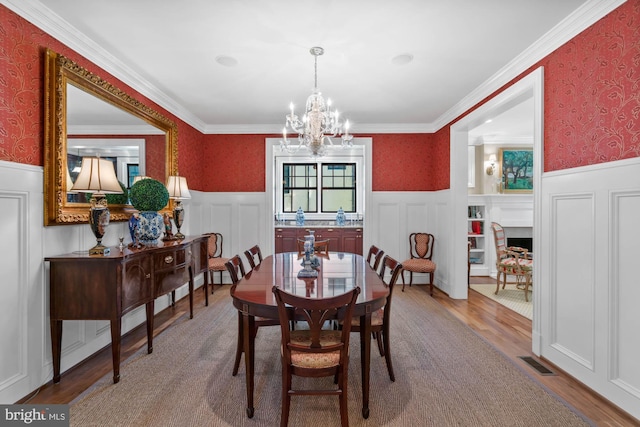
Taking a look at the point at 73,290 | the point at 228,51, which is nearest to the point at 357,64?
the point at 228,51

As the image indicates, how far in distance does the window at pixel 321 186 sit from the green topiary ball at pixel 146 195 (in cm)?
330

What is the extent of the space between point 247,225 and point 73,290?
3.20 m

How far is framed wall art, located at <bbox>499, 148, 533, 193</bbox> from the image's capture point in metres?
5.96

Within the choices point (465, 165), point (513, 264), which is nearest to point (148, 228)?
point (465, 165)

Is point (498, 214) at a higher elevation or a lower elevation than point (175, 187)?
lower

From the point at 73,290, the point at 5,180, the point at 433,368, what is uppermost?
the point at 5,180

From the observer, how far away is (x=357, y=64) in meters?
3.04

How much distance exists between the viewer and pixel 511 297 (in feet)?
14.9

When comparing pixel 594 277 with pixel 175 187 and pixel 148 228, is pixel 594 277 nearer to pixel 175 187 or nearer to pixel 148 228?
pixel 148 228

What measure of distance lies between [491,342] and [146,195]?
369 cm

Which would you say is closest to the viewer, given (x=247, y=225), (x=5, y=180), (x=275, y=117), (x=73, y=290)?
(x=5, y=180)

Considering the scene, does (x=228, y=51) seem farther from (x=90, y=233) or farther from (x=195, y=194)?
(x=195, y=194)

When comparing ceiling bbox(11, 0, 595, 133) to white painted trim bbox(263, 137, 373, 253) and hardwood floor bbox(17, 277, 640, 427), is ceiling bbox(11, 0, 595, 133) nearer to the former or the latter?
white painted trim bbox(263, 137, 373, 253)

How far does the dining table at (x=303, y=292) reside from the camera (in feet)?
5.96
